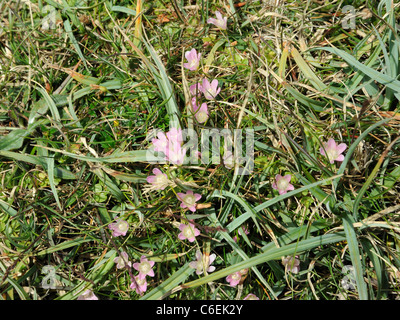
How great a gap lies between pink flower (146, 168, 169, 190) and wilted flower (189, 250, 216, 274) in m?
0.35

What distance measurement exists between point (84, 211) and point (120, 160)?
0.37 meters

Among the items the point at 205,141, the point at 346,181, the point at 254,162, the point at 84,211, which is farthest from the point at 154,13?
the point at 346,181

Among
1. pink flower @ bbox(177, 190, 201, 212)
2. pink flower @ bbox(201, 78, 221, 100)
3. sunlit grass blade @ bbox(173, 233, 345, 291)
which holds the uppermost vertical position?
pink flower @ bbox(201, 78, 221, 100)

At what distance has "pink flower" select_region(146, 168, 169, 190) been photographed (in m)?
1.67

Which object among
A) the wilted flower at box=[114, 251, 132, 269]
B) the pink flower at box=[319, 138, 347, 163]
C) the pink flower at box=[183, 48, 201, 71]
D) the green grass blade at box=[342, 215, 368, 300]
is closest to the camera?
the green grass blade at box=[342, 215, 368, 300]

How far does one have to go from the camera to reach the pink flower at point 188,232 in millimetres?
1649

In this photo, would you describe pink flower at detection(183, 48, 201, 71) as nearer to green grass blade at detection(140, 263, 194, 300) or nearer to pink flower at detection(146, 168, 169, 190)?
pink flower at detection(146, 168, 169, 190)

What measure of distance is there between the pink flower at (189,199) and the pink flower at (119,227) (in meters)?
0.32

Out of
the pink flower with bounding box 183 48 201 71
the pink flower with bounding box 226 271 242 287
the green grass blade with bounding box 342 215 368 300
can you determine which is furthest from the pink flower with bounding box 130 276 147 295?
the pink flower with bounding box 183 48 201 71

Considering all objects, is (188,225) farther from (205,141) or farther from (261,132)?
(261,132)

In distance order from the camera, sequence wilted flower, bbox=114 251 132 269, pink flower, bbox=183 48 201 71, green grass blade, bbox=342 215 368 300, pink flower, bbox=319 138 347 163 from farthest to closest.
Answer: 1. pink flower, bbox=183 48 201 71
2. wilted flower, bbox=114 251 132 269
3. pink flower, bbox=319 138 347 163
4. green grass blade, bbox=342 215 368 300

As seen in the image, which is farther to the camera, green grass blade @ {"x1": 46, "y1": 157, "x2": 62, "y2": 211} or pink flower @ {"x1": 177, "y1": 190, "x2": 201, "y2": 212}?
green grass blade @ {"x1": 46, "y1": 157, "x2": 62, "y2": 211}

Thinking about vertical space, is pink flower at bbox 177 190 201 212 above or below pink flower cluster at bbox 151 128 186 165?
below

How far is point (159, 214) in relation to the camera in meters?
1.76
